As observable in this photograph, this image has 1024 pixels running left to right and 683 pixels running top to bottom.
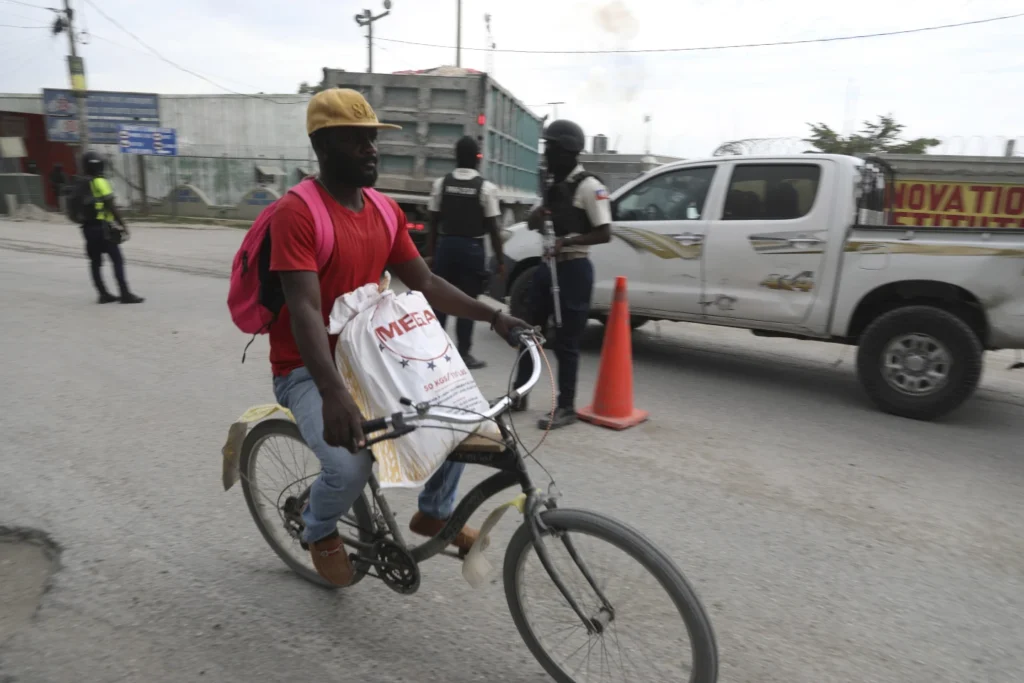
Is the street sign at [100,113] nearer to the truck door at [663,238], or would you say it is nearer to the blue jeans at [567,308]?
the truck door at [663,238]

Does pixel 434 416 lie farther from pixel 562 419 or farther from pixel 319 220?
pixel 562 419

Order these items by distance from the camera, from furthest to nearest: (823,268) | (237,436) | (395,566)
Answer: (823,268) < (237,436) < (395,566)

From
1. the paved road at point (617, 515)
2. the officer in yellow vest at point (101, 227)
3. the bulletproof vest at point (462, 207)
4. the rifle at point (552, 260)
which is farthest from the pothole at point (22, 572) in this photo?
the officer in yellow vest at point (101, 227)

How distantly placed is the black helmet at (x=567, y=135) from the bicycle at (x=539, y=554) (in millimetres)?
2557

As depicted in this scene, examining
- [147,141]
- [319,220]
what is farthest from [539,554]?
[147,141]

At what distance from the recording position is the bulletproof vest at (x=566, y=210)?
485 centimetres

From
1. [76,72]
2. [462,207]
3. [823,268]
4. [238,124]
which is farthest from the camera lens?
[238,124]

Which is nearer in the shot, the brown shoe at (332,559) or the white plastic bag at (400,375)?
the white plastic bag at (400,375)

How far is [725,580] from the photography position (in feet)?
10.1

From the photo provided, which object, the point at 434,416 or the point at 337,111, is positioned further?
the point at 337,111

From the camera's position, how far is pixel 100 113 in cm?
2775

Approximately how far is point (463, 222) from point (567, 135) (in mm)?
1572

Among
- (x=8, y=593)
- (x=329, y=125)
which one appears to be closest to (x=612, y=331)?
(x=329, y=125)

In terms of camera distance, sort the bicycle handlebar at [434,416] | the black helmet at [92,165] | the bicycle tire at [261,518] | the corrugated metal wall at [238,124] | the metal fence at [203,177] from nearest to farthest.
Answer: the bicycle handlebar at [434,416] → the bicycle tire at [261,518] → the black helmet at [92,165] → the metal fence at [203,177] → the corrugated metal wall at [238,124]
